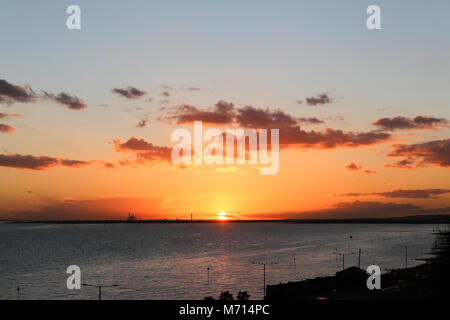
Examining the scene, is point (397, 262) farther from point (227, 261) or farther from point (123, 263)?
point (123, 263)

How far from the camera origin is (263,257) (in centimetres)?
19762

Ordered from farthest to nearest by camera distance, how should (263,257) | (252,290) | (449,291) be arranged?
(263,257) < (252,290) < (449,291)

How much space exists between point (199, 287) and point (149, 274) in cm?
3104

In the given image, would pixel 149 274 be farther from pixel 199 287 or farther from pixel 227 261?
pixel 227 261

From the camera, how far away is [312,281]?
9700 cm
